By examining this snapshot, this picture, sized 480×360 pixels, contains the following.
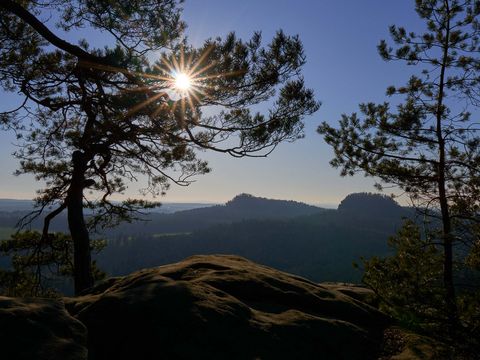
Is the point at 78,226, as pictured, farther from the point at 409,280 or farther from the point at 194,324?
the point at 409,280

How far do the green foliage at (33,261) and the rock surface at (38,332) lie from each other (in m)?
9.09

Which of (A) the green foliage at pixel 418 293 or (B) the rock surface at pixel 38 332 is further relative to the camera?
(A) the green foliage at pixel 418 293

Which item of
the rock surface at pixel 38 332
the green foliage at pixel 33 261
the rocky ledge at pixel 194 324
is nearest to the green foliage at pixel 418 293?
the rocky ledge at pixel 194 324

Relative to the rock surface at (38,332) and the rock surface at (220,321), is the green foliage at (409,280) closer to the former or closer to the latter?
the rock surface at (220,321)

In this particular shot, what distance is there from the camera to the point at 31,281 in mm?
13961

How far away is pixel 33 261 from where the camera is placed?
14266mm

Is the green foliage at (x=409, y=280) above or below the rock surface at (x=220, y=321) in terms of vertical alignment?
above

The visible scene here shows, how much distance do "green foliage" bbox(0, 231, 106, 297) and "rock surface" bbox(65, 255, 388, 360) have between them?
7.79 meters

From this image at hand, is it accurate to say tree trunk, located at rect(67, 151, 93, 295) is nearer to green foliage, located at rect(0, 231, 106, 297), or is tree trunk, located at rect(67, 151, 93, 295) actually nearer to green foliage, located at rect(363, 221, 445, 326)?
green foliage, located at rect(0, 231, 106, 297)

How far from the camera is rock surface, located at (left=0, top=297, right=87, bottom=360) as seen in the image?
441 centimetres

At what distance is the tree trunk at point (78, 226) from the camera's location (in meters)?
12.2

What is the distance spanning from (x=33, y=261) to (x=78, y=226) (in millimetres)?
3705

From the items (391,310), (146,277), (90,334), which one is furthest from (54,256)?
(391,310)

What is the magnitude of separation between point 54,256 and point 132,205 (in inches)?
142
